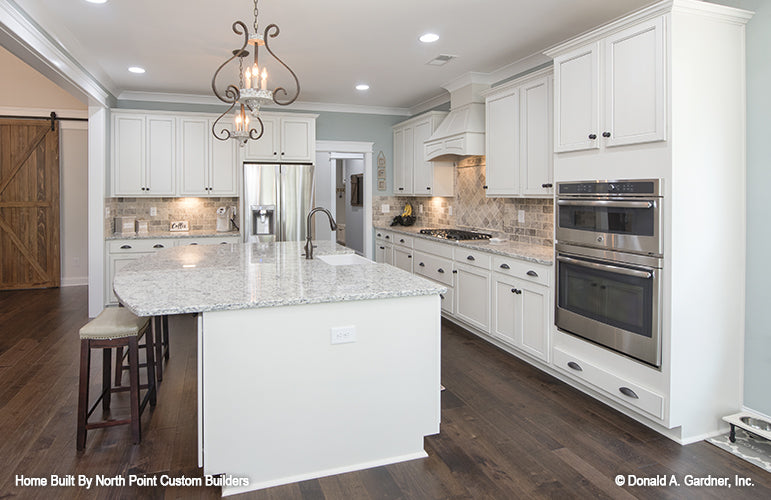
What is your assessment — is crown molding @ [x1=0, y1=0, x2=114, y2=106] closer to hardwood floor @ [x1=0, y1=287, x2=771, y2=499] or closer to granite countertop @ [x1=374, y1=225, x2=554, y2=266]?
hardwood floor @ [x1=0, y1=287, x2=771, y2=499]

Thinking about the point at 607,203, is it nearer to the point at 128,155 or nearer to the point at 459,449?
the point at 459,449

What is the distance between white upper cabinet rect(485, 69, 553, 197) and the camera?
405 centimetres

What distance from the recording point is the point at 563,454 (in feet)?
8.45

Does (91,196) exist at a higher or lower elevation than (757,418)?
higher

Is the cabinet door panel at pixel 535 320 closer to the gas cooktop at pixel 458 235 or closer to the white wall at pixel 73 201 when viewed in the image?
the gas cooktop at pixel 458 235

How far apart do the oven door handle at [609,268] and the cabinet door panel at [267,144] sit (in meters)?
4.03

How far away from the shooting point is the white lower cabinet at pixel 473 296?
14.5 ft

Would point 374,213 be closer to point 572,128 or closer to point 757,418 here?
point 572,128

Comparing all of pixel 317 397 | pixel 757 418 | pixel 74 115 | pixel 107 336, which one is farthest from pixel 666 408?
pixel 74 115

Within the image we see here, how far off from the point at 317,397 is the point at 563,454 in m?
1.29

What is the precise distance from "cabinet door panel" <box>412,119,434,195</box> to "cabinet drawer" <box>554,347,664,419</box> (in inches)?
123

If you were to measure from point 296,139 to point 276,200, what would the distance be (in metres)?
0.84

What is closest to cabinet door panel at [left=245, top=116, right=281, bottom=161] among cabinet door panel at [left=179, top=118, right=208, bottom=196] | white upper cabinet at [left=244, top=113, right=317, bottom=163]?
white upper cabinet at [left=244, top=113, right=317, bottom=163]

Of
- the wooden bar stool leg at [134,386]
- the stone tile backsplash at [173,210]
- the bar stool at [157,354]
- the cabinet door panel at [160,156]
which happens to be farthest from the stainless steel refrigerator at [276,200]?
the wooden bar stool leg at [134,386]
